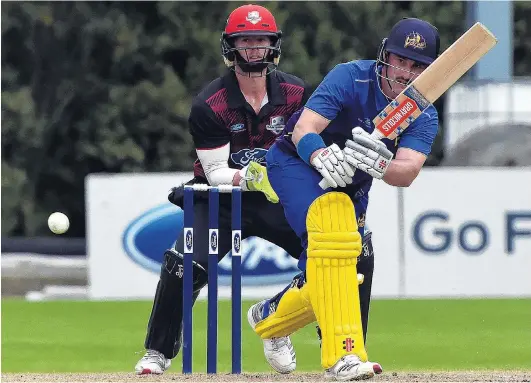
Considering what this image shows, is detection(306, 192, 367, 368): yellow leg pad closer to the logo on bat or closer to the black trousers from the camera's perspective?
the logo on bat

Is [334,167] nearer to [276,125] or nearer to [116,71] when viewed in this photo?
[276,125]

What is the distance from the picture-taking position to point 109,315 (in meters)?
10.5

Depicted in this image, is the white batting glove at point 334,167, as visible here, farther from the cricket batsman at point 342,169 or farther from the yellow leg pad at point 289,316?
the yellow leg pad at point 289,316

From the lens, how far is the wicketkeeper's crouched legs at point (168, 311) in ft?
19.9

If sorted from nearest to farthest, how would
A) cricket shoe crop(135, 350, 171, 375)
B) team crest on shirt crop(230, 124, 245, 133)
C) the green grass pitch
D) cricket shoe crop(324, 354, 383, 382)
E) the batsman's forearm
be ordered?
cricket shoe crop(324, 354, 383, 382) < the batsman's forearm < cricket shoe crop(135, 350, 171, 375) < team crest on shirt crop(230, 124, 245, 133) < the green grass pitch

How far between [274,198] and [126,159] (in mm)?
13264

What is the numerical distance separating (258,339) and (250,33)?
124 inches

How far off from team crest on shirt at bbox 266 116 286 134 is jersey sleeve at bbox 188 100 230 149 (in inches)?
7.2

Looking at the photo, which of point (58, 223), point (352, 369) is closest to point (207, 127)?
point (58, 223)

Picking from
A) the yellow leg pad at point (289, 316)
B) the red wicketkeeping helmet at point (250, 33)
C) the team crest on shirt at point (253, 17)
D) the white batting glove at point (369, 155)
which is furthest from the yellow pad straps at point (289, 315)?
the team crest on shirt at point (253, 17)

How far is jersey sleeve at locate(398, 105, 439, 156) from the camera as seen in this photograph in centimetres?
537

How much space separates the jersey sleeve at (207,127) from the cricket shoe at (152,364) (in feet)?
2.99

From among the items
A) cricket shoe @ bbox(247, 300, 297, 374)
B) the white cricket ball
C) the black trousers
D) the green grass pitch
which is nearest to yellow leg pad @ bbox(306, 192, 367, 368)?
the black trousers

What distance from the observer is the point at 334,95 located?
535cm
